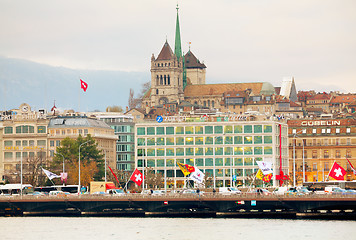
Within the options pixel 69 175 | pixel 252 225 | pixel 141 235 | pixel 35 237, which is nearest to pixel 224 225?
pixel 252 225

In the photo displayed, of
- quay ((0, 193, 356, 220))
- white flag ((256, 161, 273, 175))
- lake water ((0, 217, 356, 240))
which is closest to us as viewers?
lake water ((0, 217, 356, 240))

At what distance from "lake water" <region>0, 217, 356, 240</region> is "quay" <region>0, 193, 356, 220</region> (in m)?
2.32

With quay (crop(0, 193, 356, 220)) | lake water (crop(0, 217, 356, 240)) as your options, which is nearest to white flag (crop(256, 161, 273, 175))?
quay (crop(0, 193, 356, 220))

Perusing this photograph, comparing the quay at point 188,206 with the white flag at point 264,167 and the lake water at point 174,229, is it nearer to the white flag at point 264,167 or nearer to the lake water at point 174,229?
the lake water at point 174,229

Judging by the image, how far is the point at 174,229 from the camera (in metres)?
134

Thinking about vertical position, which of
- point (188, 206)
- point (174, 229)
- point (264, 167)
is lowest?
point (174, 229)

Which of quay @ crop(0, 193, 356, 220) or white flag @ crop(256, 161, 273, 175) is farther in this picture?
white flag @ crop(256, 161, 273, 175)

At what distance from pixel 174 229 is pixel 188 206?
53.9 feet

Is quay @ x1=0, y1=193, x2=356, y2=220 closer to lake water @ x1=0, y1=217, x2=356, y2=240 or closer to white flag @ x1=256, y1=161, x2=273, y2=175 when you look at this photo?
lake water @ x1=0, y1=217, x2=356, y2=240

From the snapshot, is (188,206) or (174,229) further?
Result: (188,206)

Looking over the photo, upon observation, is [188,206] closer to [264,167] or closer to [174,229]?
[264,167]

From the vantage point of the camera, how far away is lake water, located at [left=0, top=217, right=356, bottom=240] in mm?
124650

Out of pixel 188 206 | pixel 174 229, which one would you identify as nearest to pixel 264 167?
pixel 188 206

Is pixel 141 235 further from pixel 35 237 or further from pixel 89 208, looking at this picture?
pixel 89 208
